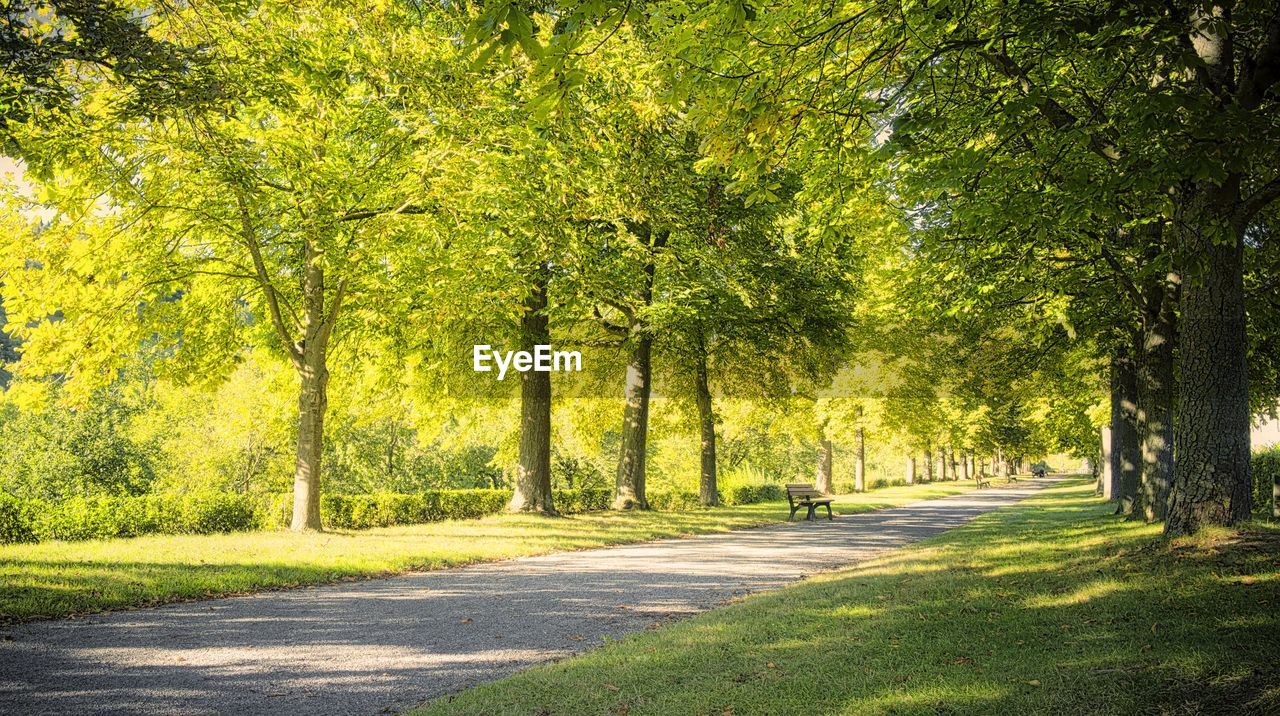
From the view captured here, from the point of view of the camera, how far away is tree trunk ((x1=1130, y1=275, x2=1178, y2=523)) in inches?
534

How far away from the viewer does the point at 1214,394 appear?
27.7ft

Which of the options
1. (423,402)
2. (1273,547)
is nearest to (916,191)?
(1273,547)

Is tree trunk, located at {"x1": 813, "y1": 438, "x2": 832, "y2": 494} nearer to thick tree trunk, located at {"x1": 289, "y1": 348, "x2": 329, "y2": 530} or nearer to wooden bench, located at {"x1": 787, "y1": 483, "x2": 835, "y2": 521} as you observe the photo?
wooden bench, located at {"x1": 787, "y1": 483, "x2": 835, "y2": 521}

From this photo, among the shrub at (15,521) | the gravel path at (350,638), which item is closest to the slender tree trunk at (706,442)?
the gravel path at (350,638)

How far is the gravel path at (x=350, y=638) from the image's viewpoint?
5133mm

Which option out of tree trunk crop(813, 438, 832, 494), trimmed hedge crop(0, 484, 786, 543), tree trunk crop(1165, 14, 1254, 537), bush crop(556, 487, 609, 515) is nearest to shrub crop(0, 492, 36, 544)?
trimmed hedge crop(0, 484, 786, 543)

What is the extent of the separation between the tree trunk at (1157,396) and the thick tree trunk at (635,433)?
12262 mm

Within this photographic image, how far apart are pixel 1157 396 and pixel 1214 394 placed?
6427mm

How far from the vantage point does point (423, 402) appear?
2188 cm

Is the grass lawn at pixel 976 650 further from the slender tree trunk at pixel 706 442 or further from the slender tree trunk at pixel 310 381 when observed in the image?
the slender tree trunk at pixel 706 442

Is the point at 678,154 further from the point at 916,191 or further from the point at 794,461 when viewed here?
the point at 794,461

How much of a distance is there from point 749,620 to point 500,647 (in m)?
2.42

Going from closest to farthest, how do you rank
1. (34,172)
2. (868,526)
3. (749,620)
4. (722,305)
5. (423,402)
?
(749,620) → (34,172) → (722,305) → (868,526) → (423,402)

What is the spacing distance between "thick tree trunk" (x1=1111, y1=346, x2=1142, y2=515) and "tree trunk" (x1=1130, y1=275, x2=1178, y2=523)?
3.59m
